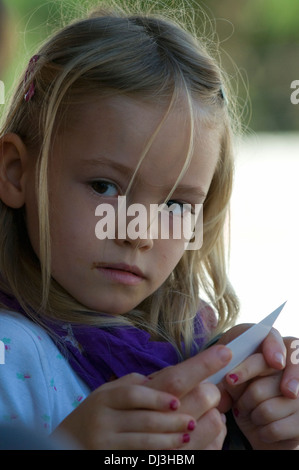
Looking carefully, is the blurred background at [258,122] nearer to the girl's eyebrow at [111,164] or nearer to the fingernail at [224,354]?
the girl's eyebrow at [111,164]

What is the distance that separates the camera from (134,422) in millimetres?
877

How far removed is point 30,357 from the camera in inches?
42.4

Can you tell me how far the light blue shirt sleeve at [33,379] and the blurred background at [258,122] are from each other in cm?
56

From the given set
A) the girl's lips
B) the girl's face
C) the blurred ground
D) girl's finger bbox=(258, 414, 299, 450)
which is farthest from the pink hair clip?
the blurred ground

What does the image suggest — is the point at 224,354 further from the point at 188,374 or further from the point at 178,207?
the point at 178,207

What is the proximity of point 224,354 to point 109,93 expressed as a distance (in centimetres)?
51

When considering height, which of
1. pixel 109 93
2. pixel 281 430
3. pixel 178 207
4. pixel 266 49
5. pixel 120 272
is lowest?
pixel 281 430

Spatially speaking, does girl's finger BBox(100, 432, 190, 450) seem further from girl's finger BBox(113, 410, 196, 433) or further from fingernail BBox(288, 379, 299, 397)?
fingernail BBox(288, 379, 299, 397)

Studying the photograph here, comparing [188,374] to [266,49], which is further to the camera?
[266,49]

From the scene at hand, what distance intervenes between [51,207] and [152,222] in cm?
17

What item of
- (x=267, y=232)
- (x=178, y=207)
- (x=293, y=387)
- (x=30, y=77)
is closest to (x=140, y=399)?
(x=293, y=387)

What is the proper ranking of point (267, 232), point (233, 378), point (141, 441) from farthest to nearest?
point (267, 232)
point (233, 378)
point (141, 441)
